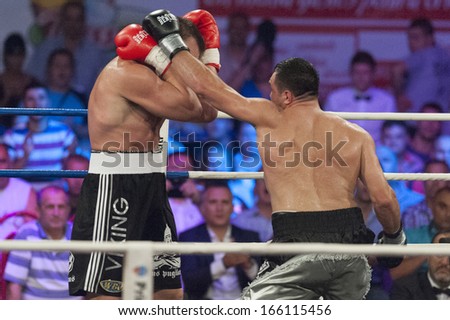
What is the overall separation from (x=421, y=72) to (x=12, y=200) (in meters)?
2.58

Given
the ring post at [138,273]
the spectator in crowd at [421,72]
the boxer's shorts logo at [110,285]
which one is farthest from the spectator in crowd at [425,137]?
the ring post at [138,273]

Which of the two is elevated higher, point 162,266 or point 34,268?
point 34,268

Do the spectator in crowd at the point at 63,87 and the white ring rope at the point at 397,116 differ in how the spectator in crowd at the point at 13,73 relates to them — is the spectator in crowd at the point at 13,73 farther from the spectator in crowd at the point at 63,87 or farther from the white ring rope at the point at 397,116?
the white ring rope at the point at 397,116

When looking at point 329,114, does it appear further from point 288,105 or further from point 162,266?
point 162,266

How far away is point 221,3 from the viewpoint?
4703mm

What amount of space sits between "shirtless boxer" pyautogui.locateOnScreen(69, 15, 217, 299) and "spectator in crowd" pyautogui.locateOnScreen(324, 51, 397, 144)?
7.11 feet

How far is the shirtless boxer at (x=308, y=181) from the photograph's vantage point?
2.29 meters

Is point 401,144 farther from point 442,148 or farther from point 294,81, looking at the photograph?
point 294,81

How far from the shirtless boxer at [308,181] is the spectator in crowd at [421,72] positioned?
240cm

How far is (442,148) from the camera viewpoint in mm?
4527

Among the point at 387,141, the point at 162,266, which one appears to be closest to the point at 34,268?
the point at 162,266

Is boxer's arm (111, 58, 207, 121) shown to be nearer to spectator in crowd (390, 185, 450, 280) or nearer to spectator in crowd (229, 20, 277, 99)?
spectator in crowd (390, 185, 450, 280)
